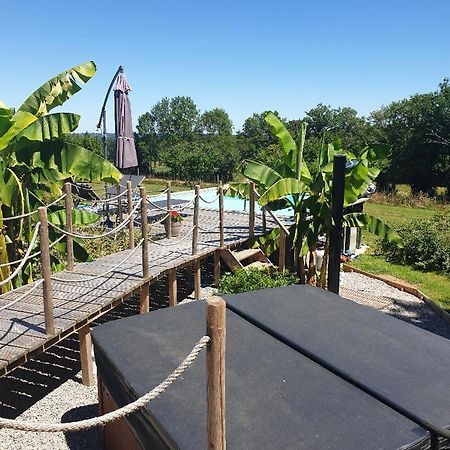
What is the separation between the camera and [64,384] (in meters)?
5.89

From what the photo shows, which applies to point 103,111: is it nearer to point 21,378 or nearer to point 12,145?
point 12,145

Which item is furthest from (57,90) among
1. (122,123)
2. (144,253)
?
(122,123)

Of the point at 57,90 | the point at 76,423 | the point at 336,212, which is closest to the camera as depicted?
the point at 76,423

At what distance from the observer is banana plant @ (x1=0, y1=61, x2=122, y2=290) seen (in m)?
6.16

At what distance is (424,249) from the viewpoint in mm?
12406

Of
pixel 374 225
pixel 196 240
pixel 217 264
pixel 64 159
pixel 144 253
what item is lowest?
pixel 217 264

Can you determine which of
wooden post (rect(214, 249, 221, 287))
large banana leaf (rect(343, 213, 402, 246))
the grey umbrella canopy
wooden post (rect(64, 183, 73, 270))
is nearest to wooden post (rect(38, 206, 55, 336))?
wooden post (rect(64, 183, 73, 270))

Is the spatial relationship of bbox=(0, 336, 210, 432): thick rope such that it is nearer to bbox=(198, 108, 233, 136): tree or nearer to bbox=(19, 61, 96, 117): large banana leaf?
bbox=(19, 61, 96, 117): large banana leaf

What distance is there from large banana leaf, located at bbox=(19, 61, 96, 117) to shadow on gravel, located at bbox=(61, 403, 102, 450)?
4.46 meters

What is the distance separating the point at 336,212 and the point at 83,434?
437cm

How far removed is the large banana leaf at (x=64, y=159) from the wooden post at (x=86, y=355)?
88.1 inches

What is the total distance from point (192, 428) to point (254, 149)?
A: 40867 millimetres

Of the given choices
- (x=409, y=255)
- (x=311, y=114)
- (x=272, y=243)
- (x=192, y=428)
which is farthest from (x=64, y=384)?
(x=311, y=114)

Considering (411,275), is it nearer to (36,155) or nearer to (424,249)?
(424,249)
